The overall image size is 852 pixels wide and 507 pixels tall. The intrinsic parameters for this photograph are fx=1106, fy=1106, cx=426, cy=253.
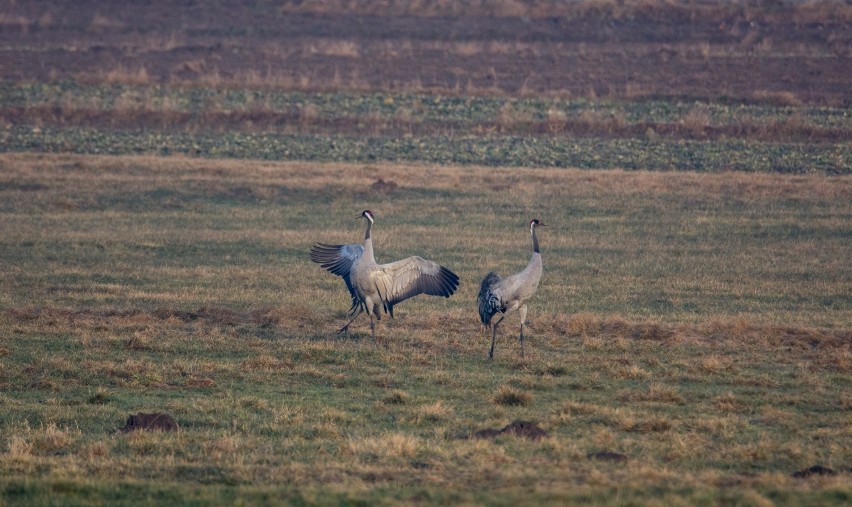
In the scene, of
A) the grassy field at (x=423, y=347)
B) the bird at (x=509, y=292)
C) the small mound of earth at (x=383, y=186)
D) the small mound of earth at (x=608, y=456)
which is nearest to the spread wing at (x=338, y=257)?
the grassy field at (x=423, y=347)

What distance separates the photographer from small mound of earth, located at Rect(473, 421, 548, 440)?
8.48m

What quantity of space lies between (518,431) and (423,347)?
3662 millimetres

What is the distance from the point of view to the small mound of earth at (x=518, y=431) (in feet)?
27.8

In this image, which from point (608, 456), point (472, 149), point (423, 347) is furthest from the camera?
point (472, 149)

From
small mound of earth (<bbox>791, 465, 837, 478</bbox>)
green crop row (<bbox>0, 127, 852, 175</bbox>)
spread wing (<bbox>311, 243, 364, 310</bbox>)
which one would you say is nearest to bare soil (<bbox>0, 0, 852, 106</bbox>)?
green crop row (<bbox>0, 127, 852, 175</bbox>)

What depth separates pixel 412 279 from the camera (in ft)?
41.2

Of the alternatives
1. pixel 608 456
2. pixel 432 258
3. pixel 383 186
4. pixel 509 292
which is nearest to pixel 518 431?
pixel 608 456

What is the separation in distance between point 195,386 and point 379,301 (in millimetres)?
2979

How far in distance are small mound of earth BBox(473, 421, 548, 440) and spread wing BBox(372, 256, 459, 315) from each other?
3.79m

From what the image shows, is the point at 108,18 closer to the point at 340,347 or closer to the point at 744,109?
the point at 744,109

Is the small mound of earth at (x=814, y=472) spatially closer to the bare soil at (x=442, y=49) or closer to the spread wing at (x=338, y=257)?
the spread wing at (x=338, y=257)

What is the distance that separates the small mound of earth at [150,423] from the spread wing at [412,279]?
13.6ft

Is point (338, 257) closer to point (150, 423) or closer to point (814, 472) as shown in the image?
point (150, 423)

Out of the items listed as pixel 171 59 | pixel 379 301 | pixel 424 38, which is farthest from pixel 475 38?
pixel 379 301
